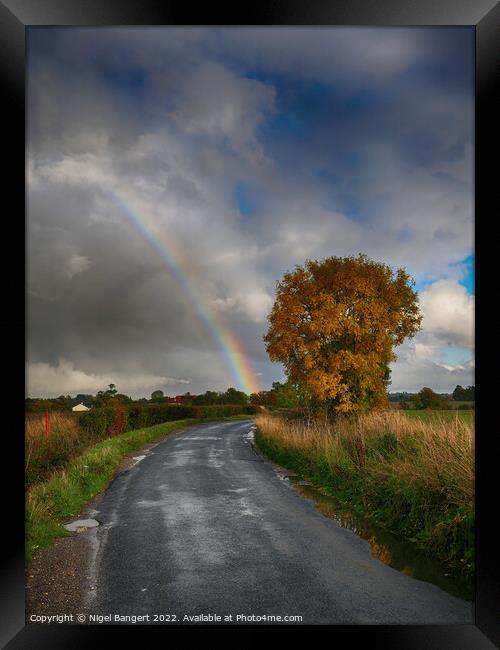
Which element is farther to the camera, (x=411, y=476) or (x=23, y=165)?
(x=411, y=476)

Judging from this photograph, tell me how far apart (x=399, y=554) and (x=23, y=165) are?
539cm

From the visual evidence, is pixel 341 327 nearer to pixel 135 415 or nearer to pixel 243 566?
pixel 243 566

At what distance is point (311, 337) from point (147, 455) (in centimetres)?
740

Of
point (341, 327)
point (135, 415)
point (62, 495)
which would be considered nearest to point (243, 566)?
point (62, 495)

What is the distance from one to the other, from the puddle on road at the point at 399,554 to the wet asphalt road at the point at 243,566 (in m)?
0.13

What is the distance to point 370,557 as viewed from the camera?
15.7 ft

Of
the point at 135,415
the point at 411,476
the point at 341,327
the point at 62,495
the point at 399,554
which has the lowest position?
the point at 135,415

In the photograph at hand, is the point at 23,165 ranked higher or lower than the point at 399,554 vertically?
higher

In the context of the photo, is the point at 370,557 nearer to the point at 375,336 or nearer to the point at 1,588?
the point at 1,588

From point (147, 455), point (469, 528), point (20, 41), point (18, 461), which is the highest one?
point (20, 41)

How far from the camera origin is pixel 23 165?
10.4 ft

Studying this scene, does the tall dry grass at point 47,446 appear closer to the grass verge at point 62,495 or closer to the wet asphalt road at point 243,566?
the grass verge at point 62,495

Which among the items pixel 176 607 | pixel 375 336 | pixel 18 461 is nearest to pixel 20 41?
pixel 18 461

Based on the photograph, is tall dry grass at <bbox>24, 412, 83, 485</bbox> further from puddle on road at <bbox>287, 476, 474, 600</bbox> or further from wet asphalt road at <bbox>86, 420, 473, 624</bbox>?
puddle on road at <bbox>287, 476, 474, 600</bbox>
